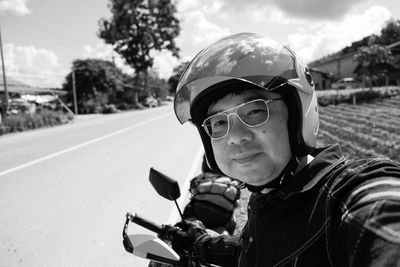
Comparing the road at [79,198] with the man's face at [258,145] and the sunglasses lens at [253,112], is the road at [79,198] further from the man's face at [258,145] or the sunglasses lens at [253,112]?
the sunglasses lens at [253,112]

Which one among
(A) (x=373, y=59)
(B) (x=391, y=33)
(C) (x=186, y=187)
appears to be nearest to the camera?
(C) (x=186, y=187)

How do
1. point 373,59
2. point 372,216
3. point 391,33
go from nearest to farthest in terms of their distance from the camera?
point 372,216 → point 373,59 → point 391,33

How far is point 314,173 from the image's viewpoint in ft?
4.08

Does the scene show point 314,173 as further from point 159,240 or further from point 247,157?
point 159,240

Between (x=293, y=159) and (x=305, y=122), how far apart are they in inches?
7.2

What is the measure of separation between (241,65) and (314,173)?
56cm

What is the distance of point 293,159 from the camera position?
1459 millimetres

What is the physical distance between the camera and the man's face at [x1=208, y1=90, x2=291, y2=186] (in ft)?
4.67

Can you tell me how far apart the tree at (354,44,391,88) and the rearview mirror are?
32.4 m

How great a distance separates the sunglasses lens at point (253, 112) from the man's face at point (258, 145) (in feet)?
0.07

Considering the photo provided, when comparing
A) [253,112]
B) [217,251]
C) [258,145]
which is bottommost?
[217,251]

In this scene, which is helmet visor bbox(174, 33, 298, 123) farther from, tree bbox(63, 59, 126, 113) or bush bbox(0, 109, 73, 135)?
tree bbox(63, 59, 126, 113)

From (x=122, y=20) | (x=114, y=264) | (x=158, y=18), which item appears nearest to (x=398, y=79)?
(x=158, y=18)

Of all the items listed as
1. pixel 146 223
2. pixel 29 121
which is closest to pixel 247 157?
pixel 146 223
